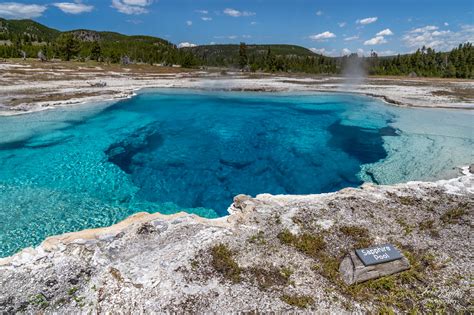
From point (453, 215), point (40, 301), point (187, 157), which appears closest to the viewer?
point (40, 301)

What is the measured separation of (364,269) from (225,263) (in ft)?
11.2

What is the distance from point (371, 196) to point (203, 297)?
7938mm

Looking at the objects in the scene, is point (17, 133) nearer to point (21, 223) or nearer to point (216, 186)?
point (21, 223)

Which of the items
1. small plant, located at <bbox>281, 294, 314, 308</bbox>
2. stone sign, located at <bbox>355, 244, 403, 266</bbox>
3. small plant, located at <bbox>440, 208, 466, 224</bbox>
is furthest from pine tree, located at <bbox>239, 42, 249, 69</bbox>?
small plant, located at <bbox>281, 294, 314, 308</bbox>

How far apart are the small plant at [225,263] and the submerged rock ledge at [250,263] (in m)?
0.03

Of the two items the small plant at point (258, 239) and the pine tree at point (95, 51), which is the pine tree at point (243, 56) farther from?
the small plant at point (258, 239)

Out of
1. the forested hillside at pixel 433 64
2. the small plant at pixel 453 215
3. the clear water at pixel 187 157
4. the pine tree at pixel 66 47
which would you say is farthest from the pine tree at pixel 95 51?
the small plant at pixel 453 215

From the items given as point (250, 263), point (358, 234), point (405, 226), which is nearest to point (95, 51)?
point (250, 263)

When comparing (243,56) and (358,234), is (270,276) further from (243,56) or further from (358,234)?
(243,56)

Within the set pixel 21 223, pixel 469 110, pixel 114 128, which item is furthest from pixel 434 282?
pixel 469 110

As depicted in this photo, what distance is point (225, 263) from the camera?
7875 mm

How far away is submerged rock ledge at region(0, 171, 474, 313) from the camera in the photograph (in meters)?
6.73

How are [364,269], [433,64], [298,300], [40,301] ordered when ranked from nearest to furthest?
[40,301]
[298,300]
[364,269]
[433,64]

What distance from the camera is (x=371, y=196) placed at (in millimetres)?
11852
